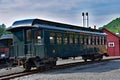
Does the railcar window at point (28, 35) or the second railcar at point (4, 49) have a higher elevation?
the railcar window at point (28, 35)

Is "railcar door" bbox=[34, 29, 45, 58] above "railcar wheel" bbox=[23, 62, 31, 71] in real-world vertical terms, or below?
above

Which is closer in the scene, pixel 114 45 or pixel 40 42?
pixel 40 42

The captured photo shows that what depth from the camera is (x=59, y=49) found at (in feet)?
71.9

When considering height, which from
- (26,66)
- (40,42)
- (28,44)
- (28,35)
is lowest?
(26,66)

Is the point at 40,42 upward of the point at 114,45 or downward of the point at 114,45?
upward

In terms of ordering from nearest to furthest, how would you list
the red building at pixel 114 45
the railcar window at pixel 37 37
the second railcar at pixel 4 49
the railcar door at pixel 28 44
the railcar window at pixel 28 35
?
the railcar window at pixel 37 37 < the railcar door at pixel 28 44 < the railcar window at pixel 28 35 < the second railcar at pixel 4 49 < the red building at pixel 114 45

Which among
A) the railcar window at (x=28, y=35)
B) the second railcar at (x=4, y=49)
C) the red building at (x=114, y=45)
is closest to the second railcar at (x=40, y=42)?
the railcar window at (x=28, y=35)

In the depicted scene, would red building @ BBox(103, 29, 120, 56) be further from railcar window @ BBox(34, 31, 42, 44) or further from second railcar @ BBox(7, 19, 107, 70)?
railcar window @ BBox(34, 31, 42, 44)

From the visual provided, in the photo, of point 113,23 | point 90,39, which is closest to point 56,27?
point 90,39

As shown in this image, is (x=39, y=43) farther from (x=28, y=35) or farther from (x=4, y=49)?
(x=4, y=49)

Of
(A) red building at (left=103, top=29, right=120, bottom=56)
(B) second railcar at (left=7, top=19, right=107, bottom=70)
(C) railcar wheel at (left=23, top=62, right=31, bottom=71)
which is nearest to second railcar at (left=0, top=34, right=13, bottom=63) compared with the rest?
(B) second railcar at (left=7, top=19, right=107, bottom=70)

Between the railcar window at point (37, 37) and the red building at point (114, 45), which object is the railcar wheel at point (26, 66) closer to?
the railcar window at point (37, 37)

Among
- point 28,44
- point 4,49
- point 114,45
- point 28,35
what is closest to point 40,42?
point 28,44

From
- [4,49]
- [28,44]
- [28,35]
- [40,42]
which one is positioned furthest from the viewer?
[4,49]
